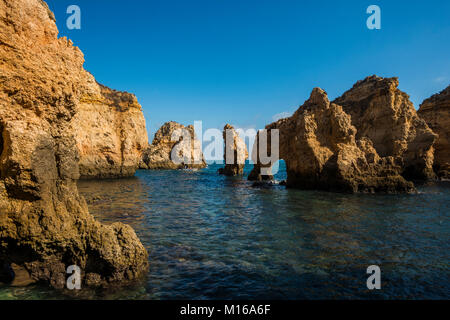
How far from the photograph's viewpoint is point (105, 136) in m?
39.1

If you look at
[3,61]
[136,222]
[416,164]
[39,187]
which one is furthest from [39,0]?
[416,164]

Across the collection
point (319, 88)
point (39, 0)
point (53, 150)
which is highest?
point (319, 88)

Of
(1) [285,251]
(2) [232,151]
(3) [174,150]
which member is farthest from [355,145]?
(3) [174,150]

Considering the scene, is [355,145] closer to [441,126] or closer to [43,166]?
[43,166]

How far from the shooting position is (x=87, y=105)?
3772 centimetres

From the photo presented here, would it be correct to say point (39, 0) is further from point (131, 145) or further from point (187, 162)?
point (187, 162)

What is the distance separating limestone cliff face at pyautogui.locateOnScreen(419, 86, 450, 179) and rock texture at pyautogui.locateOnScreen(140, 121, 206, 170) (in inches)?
2557

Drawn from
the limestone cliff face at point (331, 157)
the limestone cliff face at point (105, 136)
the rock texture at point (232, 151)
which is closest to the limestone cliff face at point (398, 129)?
the limestone cliff face at point (331, 157)

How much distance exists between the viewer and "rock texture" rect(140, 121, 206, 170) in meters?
81.2

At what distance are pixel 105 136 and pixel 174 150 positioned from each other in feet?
152

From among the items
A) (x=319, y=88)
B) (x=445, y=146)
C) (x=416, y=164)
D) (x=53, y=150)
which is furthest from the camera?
(x=445, y=146)

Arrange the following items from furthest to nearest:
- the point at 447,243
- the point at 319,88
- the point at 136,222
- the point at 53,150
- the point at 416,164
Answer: the point at 416,164 → the point at 319,88 → the point at 136,222 → the point at 447,243 → the point at 53,150

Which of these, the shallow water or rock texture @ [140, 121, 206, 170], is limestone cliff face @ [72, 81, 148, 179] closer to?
the shallow water
